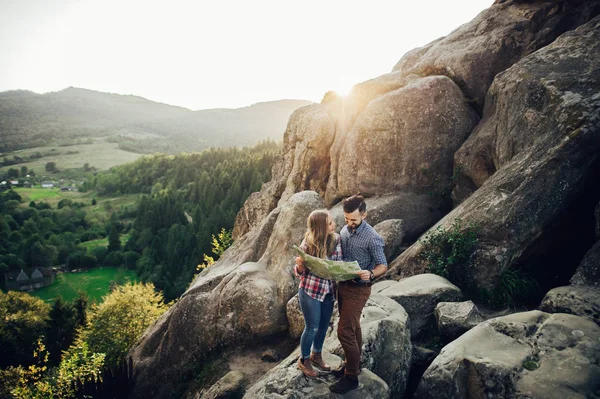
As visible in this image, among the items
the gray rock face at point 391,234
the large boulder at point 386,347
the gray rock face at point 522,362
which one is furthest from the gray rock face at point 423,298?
the gray rock face at point 391,234

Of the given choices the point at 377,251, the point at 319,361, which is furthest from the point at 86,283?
the point at 377,251

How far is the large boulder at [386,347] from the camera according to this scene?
848 cm

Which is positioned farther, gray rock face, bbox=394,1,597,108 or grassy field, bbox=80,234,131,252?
grassy field, bbox=80,234,131,252

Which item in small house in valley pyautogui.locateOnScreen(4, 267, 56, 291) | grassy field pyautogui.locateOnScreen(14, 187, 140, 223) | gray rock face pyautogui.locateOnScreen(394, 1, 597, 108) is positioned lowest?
small house in valley pyautogui.locateOnScreen(4, 267, 56, 291)

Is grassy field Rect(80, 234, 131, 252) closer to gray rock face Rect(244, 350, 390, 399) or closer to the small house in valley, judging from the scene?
the small house in valley

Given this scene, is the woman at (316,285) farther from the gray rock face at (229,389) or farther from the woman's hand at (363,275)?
the gray rock face at (229,389)

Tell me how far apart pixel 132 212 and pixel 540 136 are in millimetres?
171919

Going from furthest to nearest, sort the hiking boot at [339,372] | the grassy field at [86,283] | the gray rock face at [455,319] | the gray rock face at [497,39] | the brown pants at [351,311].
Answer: the grassy field at [86,283] → the gray rock face at [497,39] → the gray rock face at [455,319] → the hiking boot at [339,372] → the brown pants at [351,311]

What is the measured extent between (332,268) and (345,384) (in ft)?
9.23

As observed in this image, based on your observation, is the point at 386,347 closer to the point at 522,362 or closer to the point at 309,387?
the point at 309,387

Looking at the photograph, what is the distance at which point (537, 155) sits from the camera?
12.4m

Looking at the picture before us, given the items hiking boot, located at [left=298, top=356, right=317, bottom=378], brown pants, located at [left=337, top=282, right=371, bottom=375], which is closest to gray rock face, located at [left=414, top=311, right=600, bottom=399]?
brown pants, located at [left=337, top=282, right=371, bottom=375]

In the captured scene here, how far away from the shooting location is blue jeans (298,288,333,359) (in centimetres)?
721

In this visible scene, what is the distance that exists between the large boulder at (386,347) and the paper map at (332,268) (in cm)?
299
